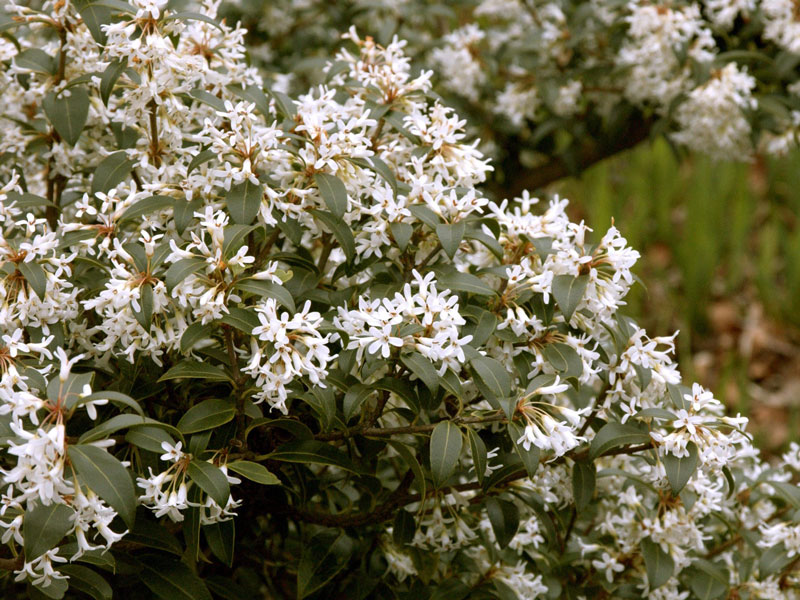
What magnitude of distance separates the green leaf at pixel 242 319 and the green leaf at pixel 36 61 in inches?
28.3

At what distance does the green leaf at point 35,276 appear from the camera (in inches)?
48.6

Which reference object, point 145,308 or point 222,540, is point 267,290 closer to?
point 145,308

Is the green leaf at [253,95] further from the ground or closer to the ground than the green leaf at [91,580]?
further from the ground

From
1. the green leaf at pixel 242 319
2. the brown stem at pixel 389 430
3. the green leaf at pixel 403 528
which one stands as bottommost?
the green leaf at pixel 403 528

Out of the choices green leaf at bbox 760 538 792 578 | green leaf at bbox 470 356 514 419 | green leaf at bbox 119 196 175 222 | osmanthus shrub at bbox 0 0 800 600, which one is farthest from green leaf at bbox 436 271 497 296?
green leaf at bbox 760 538 792 578

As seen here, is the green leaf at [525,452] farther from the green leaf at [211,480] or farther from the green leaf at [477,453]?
the green leaf at [211,480]

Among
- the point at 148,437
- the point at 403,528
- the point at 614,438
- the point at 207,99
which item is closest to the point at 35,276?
the point at 148,437

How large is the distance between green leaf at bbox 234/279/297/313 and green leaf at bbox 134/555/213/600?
47cm

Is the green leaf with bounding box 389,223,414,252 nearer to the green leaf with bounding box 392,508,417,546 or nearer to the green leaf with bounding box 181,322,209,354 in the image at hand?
the green leaf with bounding box 181,322,209,354

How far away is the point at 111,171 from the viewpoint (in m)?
1.48

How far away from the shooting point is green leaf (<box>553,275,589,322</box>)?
130cm

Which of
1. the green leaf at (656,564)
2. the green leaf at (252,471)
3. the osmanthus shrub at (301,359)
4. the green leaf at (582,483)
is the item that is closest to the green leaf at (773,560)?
the osmanthus shrub at (301,359)

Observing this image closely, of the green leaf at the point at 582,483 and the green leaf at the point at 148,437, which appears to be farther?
the green leaf at the point at 582,483

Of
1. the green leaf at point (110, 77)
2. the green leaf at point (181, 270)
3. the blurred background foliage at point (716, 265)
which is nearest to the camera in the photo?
the green leaf at point (181, 270)
